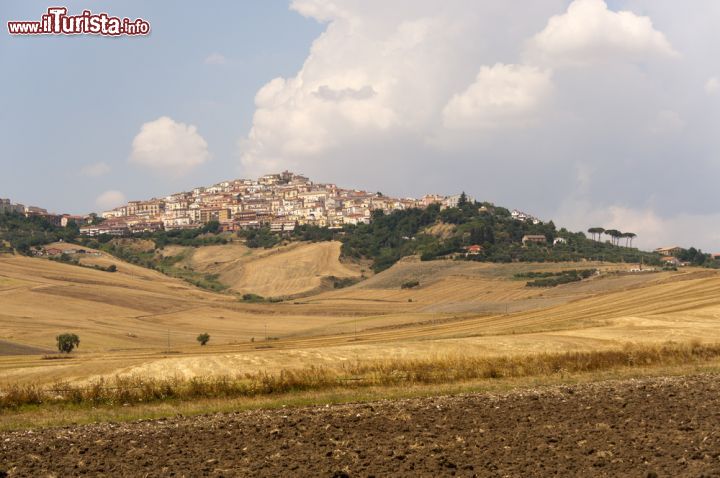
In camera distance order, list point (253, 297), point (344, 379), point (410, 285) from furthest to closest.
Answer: point (253, 297)
point (410, 285)
point (344, 379)

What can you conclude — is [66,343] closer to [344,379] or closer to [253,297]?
[344,379]

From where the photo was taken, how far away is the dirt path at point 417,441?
57.1 feet

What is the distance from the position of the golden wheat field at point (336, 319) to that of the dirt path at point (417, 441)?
16709 millimetres

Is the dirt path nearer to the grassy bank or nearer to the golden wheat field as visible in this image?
the grassy bank

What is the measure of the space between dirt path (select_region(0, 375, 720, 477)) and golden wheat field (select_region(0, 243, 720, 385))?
16709mm

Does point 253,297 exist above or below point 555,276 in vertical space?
below

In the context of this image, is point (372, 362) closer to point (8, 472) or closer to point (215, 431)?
point (215, 431)

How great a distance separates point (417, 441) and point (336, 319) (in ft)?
356

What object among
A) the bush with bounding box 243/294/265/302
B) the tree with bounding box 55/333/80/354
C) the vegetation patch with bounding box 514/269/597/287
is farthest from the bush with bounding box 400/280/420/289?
the tree with bounding box 55/333/80/354

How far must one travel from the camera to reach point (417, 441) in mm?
19641

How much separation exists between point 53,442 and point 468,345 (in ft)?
101

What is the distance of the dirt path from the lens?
17406 millimetres

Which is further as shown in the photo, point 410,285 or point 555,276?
point 410,285

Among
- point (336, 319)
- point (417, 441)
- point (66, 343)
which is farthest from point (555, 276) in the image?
point (417, 441)
